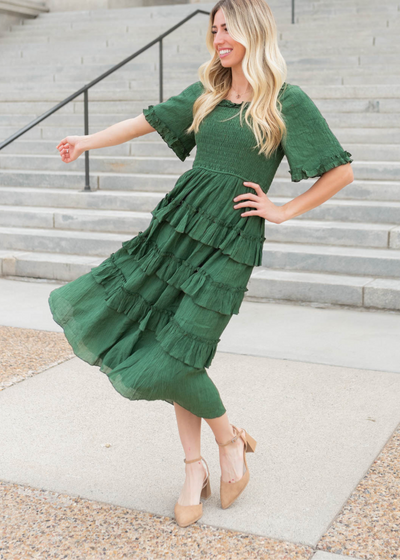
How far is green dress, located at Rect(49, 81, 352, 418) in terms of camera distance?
2500mm

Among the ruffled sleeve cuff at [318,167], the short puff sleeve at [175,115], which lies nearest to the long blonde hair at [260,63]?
the ruffled sleeve cuff at [318,167]

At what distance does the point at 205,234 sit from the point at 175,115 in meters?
0.49

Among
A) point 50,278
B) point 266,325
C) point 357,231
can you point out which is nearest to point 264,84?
point 266,325

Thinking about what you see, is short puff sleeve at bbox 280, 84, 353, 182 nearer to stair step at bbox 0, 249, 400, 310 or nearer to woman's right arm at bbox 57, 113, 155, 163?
woman's right arm at bbox 57, 113, 155, 163

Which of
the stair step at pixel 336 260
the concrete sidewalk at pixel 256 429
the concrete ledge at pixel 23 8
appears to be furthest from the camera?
the concrete ledge at pixel 23 8

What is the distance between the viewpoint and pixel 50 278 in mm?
6770

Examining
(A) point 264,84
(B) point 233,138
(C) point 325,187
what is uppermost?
(A) point 264,84

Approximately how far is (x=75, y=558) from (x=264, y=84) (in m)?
1.66

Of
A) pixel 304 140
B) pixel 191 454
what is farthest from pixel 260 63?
pixel 191 454

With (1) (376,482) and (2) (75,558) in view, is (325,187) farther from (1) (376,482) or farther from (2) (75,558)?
(2) (75,558)

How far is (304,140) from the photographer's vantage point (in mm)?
2531

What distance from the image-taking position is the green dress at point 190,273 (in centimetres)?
250

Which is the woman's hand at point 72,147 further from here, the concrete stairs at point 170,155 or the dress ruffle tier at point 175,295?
the concrete stairs at point 170,155

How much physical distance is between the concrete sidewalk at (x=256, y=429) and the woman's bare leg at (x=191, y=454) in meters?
0.11
